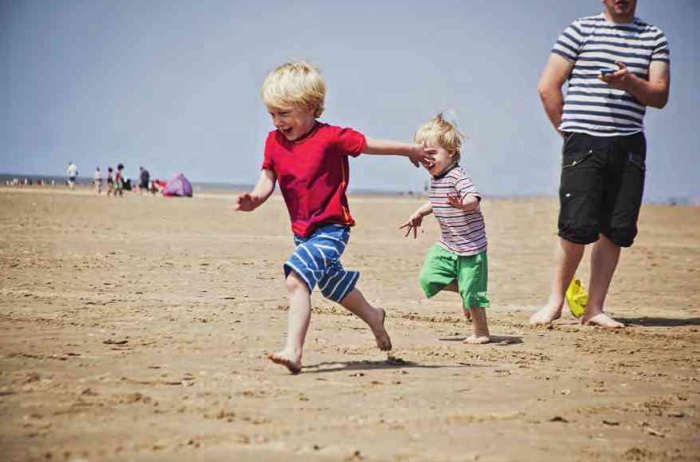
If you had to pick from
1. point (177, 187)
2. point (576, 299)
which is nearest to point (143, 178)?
point (177, 187)

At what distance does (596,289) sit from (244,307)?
2658 millimetres

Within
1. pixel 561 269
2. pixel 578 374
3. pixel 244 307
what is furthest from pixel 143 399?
pixel 561 269

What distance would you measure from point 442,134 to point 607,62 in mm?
1506

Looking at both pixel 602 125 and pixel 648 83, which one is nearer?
pixel 648 83

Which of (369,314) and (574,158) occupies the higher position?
(574,158)

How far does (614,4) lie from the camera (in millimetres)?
6293

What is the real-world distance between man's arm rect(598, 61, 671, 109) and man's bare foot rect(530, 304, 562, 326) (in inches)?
64.6

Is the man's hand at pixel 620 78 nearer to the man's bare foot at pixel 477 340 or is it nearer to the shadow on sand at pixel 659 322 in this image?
the shadow on sand at pixel 659 322

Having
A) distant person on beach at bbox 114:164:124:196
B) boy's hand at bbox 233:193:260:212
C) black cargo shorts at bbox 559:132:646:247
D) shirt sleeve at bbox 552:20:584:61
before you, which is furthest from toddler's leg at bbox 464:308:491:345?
distant person on beach at bbox 114:164:124:196

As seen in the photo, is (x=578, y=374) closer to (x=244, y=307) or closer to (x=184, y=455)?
(x=184, y=455)

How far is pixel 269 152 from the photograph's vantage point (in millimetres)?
4734

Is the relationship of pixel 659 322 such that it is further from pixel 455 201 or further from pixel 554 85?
pixel 455 201

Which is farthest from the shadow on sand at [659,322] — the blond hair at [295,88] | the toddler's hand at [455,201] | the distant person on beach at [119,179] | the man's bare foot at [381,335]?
the distant person on beach at [119,179]

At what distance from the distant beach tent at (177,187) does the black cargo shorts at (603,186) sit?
38.8m
